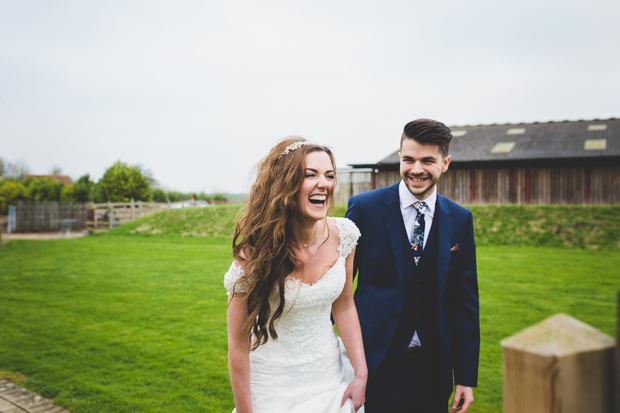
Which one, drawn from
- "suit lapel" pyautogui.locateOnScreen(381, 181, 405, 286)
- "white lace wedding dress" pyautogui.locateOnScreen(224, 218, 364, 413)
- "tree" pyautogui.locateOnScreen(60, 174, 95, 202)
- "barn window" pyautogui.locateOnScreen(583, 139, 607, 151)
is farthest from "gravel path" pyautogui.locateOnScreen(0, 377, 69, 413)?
"tree" pyautogui.locateOnScreen(60, 174, 95, 202)

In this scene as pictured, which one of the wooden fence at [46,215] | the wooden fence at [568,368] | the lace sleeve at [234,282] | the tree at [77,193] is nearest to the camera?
the wooden fence at [568,368]

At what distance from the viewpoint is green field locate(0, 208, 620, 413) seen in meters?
5.16

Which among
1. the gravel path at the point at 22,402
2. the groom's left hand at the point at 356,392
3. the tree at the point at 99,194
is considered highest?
the tree at the point at 99,194

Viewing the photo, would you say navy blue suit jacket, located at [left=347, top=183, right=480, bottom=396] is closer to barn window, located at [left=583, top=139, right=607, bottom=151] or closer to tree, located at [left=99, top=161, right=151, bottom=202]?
barn window, located at [left=583, top=139, right=607, bottom=151]

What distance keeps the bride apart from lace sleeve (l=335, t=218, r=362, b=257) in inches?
2.8

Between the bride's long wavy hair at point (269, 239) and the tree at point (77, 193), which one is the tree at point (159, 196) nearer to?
the tree at point (77, 193)

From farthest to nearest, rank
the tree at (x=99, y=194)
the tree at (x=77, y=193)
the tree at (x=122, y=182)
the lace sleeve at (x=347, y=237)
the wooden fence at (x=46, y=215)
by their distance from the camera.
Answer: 1. the tree at (x=99, y=194)
2. the tree at (x=122, y=182)
3. the tree at (x=77, y=193)
4. the wooden fence at (x=46, y=215)
5. the lace sleeve at (x=347, y=237)

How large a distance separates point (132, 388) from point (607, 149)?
26615mm

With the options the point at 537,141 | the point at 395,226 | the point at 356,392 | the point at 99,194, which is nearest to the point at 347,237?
the point at 395,226

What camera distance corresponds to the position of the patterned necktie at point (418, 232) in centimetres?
291

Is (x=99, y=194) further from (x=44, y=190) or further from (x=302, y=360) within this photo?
(x=302, y=360)

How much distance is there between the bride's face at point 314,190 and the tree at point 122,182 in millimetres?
47979

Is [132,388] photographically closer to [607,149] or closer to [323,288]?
[323,288]

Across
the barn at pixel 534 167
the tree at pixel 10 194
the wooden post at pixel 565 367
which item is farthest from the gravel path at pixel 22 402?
the tree at pixel 10 194
